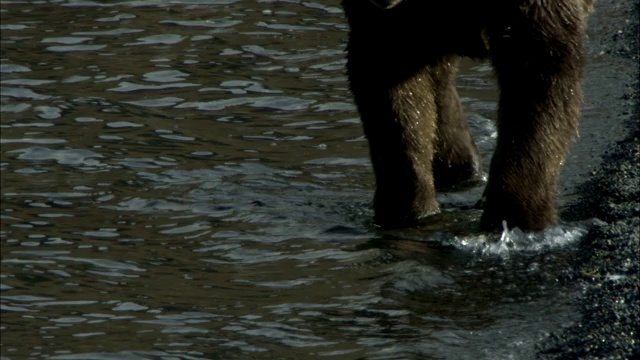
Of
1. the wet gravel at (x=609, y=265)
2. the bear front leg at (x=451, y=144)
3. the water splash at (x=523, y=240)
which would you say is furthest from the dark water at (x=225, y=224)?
the bear front leg at (x=451, y=144)

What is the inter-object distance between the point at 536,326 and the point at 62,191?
354 cm

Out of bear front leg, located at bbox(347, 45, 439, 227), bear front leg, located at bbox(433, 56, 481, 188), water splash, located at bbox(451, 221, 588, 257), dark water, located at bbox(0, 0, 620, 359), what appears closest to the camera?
dark water, located at bbox(0, 0, 620, 359)

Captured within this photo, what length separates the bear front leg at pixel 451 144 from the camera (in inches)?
320

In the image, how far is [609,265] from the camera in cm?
630

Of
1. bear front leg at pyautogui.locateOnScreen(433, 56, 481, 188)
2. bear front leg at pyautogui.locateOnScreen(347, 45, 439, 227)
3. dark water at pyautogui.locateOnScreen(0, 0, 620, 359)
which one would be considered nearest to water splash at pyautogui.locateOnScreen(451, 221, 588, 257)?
dark water at pyautogui.locateOnScreen(0, 0, 620, 359)

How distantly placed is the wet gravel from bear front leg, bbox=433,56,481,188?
0.74m

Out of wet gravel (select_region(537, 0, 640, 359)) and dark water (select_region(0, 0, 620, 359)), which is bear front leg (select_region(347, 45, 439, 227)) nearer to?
dark water (select_region(0, 0, 620, 359))

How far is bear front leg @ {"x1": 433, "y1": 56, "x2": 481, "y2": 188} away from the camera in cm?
814

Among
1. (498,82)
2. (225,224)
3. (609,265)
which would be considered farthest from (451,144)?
(609,265)

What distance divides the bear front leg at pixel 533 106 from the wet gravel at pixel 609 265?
338 millimetres

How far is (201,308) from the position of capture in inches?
254

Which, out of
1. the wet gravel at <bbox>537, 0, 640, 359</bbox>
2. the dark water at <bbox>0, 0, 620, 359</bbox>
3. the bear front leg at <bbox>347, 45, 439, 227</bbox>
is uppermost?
the bear front leg at <bbox>347, 45, 439, 227</bbox>

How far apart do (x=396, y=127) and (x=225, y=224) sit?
3.64 ft

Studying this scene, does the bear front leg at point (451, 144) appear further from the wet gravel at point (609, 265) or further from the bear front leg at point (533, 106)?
the bear front leg at point (533, 106)
